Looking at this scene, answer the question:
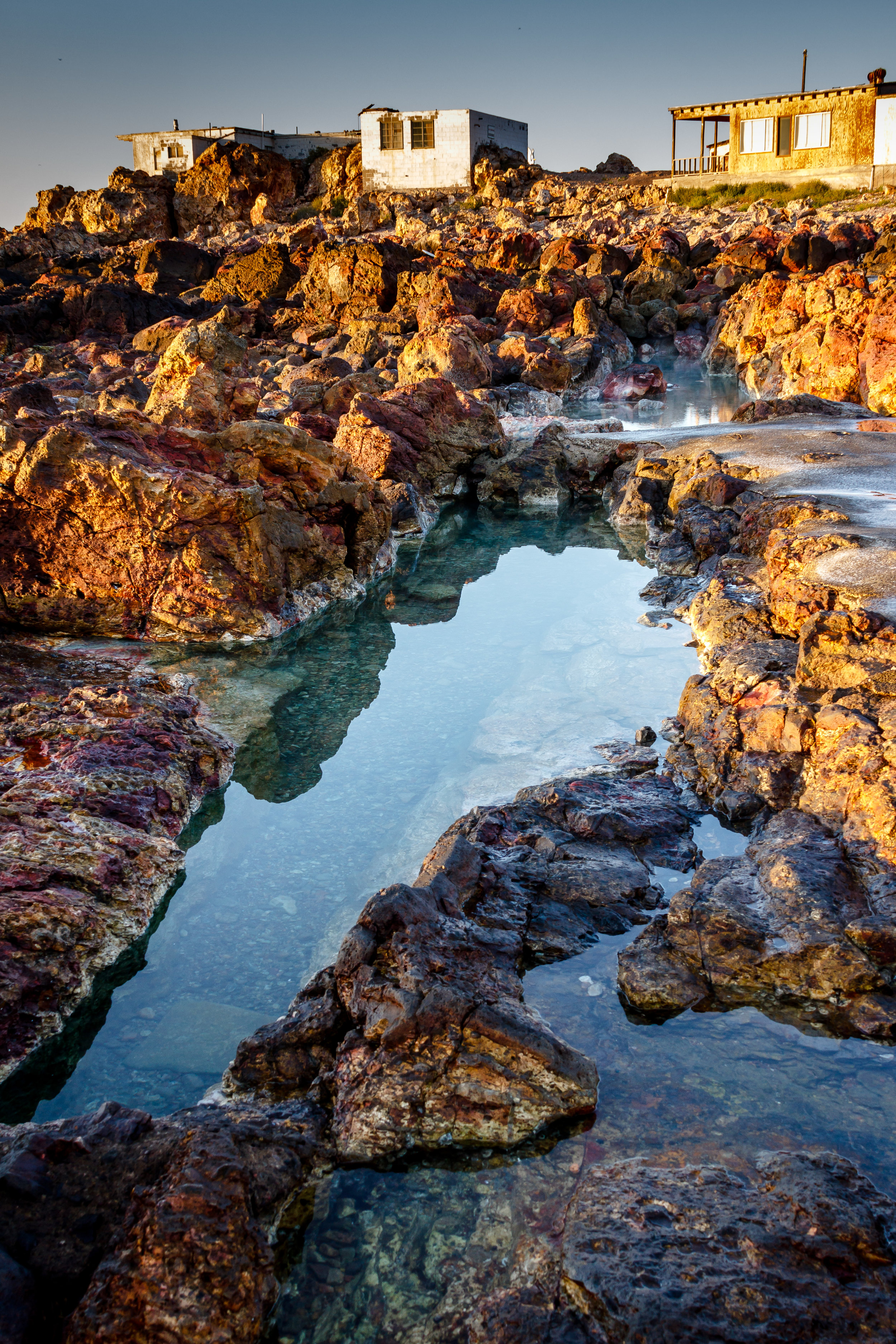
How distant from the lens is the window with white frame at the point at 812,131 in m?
41.4

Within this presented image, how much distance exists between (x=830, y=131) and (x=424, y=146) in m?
22.8

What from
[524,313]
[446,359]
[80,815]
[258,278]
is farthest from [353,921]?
[258,278]

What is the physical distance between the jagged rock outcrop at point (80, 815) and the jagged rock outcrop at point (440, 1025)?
1.21 m

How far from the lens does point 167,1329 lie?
255 centimetres

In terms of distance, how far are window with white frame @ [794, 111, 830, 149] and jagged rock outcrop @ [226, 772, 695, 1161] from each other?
47520 mm

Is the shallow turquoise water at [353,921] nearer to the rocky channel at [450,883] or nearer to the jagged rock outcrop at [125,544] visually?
the rocky channel at [450,883]

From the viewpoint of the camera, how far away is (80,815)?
216 inches

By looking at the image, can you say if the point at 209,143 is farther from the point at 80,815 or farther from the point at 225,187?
the point at 80,815

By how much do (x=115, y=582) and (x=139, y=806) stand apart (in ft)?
14.3

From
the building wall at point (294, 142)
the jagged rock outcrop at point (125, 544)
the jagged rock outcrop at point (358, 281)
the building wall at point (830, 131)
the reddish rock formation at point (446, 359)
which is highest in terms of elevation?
the building wall at point (294, 142)

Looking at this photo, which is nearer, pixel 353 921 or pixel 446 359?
pixel 353 921

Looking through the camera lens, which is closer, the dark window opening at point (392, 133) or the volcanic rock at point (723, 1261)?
the volcanic rock at point (723, 1261)

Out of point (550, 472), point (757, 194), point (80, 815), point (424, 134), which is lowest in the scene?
point (80, 815)

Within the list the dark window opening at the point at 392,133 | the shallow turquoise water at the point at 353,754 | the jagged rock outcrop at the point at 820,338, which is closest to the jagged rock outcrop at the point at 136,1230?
the shallow turquoise water at the point at 353,754
